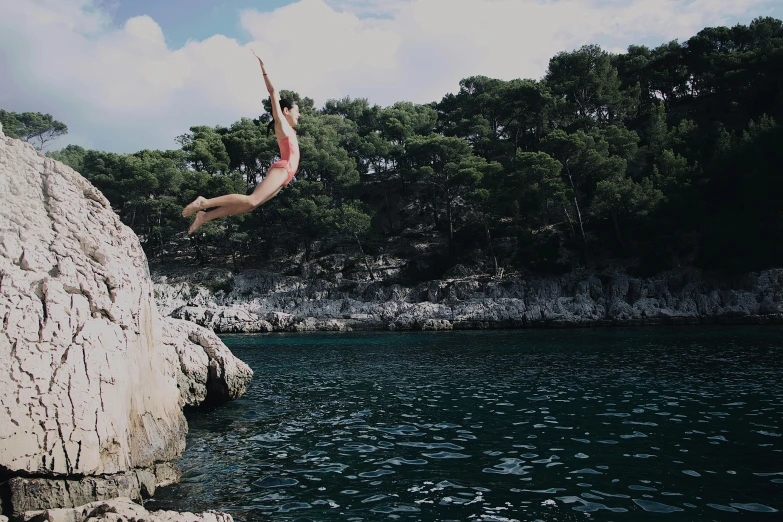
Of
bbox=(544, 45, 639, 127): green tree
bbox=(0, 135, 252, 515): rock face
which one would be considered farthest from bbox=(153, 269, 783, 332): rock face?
bbox=(0, 135, 252, 515): rock face

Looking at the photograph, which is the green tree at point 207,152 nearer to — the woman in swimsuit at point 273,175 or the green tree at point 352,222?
the green tree at point 352,222

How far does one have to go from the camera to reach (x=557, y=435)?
1114 cm

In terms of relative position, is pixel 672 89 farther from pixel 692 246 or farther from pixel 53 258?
pixel 53 258

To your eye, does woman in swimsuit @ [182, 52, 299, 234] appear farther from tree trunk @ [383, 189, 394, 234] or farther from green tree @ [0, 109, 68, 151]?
green tree @ [0, 109, 68, 151]

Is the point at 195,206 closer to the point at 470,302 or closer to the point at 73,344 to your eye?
the point at 73,344

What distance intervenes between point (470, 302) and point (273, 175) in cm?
4010

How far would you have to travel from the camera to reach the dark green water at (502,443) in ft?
25.2

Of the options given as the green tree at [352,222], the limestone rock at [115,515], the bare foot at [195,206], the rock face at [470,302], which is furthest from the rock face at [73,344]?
the green tree at [352,222]

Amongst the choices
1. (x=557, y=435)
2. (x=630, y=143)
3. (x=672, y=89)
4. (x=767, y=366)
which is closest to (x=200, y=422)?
(x=557, y=435)

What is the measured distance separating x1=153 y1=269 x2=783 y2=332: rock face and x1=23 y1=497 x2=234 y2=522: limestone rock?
119 feet

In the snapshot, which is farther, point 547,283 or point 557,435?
point 547,283

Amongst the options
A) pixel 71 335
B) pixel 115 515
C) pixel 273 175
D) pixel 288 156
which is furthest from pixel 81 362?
pixel 288 156

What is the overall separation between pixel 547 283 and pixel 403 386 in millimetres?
30554

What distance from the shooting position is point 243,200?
5.77 metres
